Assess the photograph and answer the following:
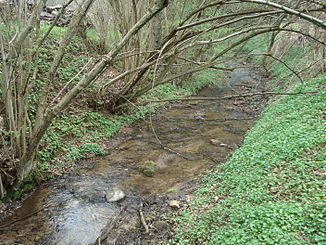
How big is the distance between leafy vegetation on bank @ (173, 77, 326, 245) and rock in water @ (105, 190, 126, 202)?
1508 mm

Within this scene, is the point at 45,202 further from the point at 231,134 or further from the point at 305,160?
the point at 231,134

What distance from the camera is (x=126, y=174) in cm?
652

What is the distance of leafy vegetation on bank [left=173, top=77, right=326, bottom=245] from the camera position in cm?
325

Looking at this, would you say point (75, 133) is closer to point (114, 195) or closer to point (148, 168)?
point (148, 168)

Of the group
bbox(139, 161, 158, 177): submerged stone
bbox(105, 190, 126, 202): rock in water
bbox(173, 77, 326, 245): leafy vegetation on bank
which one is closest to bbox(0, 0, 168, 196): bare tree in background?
bbox(105, 190, 126, 202): rock in water

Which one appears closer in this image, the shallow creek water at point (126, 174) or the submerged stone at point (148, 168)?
the shallow creek water at point (126, 174)

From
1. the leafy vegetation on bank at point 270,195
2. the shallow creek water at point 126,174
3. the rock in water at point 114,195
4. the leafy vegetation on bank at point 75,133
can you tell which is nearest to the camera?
the leafy vegetation on bank at point 270,195

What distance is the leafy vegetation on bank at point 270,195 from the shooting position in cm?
325

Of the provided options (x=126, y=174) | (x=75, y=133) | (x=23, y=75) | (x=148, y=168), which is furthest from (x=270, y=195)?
(x=75, y=133)

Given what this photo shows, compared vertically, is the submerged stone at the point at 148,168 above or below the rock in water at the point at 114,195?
below

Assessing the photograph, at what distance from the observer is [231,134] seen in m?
9.10

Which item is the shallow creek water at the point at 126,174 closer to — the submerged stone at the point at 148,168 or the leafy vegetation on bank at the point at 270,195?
the submerged stone at the point at 148,168

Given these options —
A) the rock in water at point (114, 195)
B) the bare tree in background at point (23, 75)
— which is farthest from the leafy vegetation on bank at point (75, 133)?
the rock in water at point (114, 195)

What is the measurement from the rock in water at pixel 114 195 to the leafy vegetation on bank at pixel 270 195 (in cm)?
151
